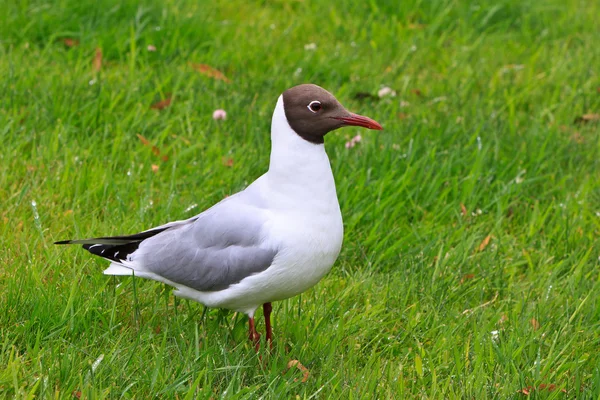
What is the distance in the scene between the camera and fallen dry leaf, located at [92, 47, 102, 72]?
6009 millimetres

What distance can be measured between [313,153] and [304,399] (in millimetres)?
983

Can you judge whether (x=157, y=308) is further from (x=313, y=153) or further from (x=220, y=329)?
(x=313, y=153)

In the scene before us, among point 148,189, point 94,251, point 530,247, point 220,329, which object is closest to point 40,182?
point 148,189

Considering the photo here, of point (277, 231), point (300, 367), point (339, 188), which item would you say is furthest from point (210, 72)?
point (300, 367)

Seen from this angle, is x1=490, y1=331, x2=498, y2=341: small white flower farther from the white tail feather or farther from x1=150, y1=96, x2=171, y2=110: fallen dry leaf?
x1=150, y1=96, x2=171, y2=110: fallen dry leaf

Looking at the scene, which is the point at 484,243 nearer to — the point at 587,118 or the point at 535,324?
the point at 535,324

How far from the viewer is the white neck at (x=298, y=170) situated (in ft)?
11.9

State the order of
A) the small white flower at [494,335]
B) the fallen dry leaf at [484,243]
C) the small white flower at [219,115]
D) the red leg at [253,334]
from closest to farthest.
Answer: the red leg at [253,334] → the small white flower at [494,335] → the fallen dry leaf at [484,243] → the small white flower at [219,115]

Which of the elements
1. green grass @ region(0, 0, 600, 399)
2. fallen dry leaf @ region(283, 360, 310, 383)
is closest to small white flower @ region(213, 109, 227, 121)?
green grass @ region(0, 0, 600, 399)

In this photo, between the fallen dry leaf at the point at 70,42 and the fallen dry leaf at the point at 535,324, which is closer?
the fallen dry leaf at the point at 535,324

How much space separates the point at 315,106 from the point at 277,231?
537 millimetres

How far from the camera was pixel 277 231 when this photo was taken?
360cm

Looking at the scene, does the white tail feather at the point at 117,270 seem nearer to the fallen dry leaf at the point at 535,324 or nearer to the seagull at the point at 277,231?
the seagull at the point at 277,231

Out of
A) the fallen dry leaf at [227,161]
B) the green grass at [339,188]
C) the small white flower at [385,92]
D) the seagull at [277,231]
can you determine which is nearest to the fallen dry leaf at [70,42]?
the green grass at [339,188]
